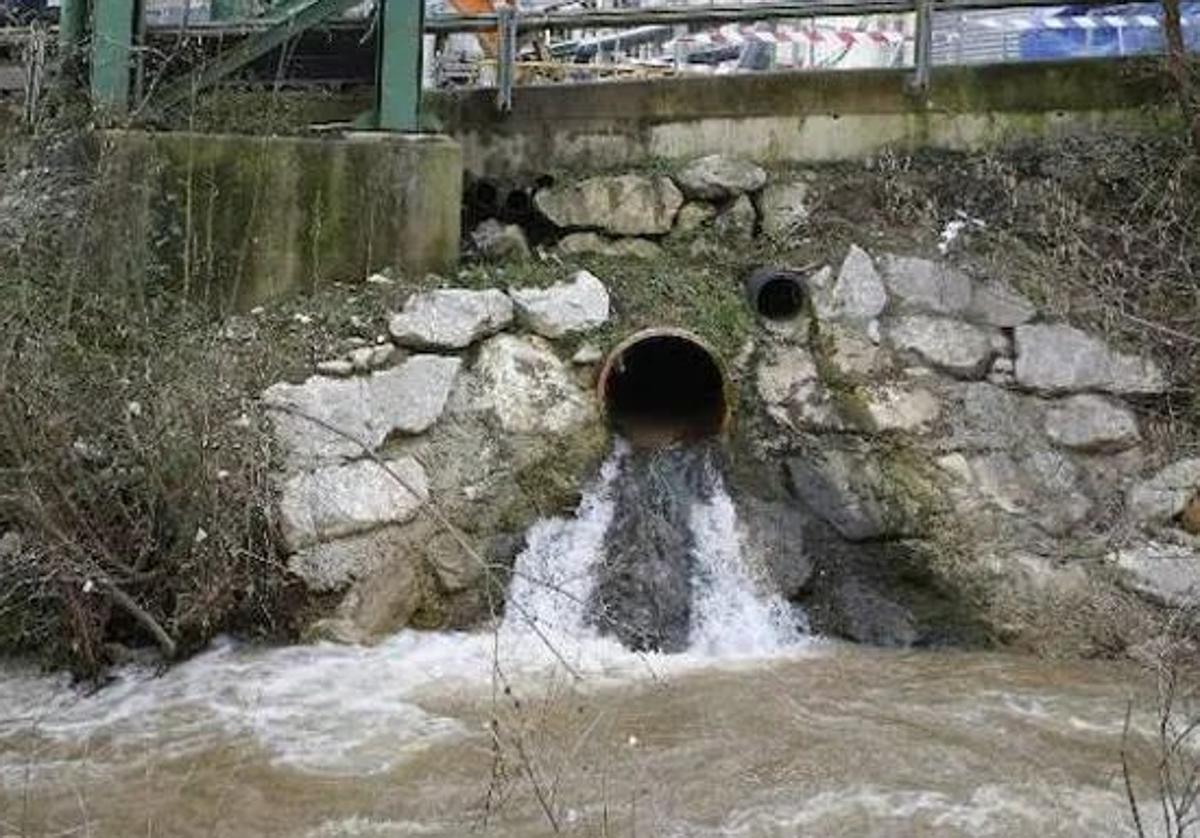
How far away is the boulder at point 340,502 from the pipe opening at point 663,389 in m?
1.42

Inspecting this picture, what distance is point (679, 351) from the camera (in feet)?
29.1

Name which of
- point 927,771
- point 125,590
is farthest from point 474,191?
point 927,771

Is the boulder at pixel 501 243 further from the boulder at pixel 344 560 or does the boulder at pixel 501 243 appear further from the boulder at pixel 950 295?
the boulder at pixel 344 560

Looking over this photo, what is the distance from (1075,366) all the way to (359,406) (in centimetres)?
402

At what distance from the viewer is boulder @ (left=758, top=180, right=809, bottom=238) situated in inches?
343

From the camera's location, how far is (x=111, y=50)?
7742 mm

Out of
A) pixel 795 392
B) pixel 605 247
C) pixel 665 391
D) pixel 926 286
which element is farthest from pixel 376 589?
pixel 926 286

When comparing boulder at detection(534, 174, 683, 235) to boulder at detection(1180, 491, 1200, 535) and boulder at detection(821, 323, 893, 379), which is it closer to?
boulder at detection(821, 323, 893, 379)

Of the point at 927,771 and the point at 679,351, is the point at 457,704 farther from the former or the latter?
the point at 679,351

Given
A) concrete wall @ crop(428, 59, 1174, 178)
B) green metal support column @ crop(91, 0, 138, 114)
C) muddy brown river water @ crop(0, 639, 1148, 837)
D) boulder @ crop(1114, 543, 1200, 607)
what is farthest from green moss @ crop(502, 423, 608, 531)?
green metal support column @ crop(91, 0, 138, 114)

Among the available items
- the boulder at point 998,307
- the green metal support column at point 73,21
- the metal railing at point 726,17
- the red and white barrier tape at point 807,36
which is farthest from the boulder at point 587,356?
the red and white barrier tape at point 807,36

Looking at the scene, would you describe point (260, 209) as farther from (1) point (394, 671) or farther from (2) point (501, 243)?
(1) point (394, 671)

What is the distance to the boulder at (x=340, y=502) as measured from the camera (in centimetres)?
661

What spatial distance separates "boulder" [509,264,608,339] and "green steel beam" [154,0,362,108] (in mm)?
1963
